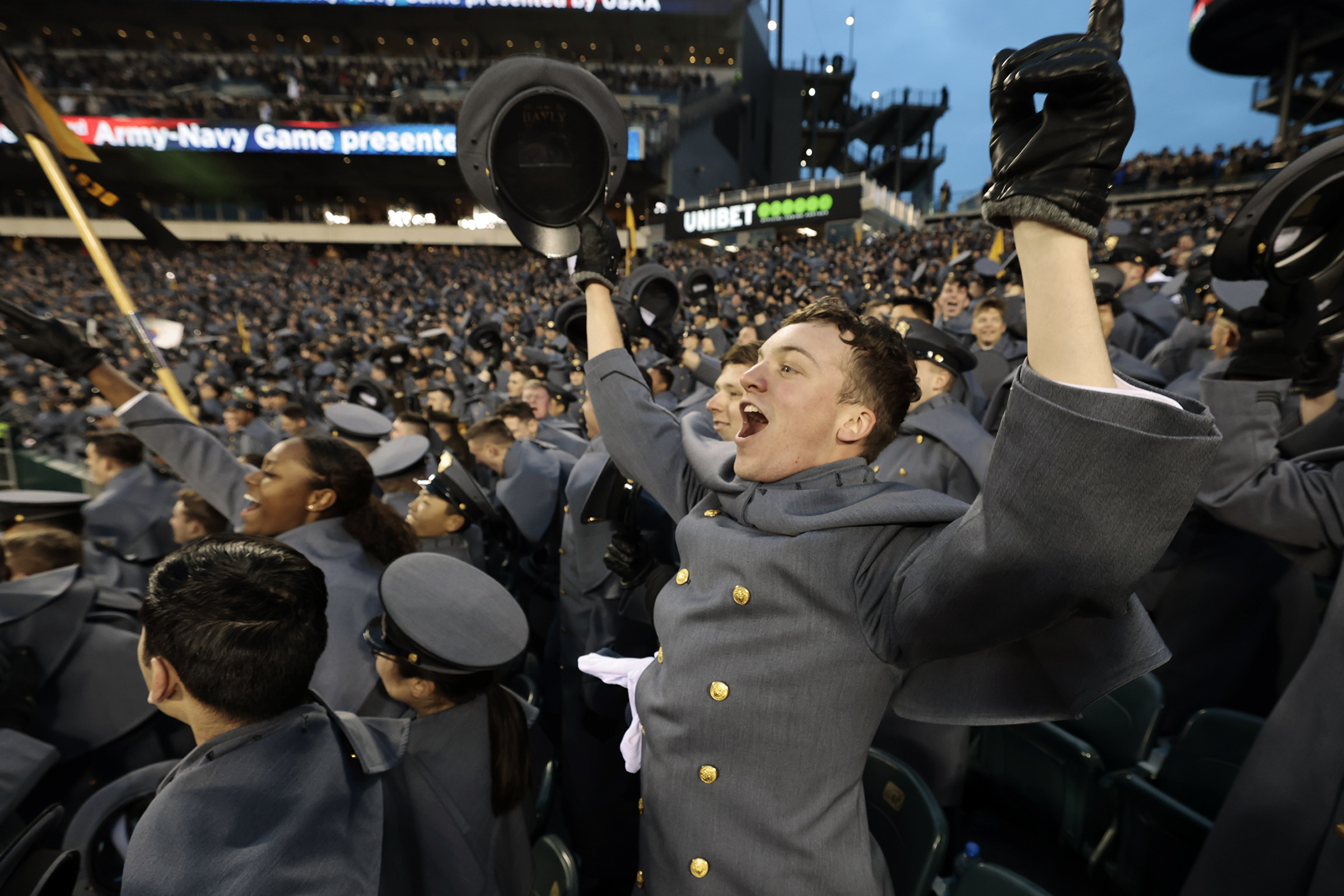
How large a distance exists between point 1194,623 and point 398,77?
38.3m

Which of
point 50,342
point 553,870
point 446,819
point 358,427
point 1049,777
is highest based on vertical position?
point 50,342

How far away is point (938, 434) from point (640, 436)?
5.60ft

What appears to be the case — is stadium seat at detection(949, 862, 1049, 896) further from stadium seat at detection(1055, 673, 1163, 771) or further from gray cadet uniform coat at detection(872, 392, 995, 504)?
gray cadet uniform coat at detection(872, 392, 995, 504)

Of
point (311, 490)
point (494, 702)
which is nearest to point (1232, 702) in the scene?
point (494, 702)

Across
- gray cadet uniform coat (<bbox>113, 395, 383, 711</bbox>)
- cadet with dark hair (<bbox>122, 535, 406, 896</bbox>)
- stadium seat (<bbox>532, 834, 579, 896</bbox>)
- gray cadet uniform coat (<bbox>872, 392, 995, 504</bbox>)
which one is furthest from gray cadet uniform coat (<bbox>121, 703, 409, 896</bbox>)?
gray cadet uniform coat (<bbox>872, 392, 995, 504</bbox>)

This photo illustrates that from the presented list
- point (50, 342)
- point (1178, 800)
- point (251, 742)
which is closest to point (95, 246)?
point (50, 342)

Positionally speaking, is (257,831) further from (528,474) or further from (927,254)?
(927,254)

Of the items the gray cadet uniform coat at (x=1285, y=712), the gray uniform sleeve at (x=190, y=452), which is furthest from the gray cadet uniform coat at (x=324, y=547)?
the gray cadet uniform coat at (x=1285, y=712)

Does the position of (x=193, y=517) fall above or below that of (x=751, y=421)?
below

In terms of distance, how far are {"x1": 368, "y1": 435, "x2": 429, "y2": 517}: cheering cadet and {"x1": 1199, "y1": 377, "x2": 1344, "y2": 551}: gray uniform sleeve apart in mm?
3243

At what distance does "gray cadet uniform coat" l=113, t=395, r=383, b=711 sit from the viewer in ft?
6.55

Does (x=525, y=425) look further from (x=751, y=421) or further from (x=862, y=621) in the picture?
(x=862, y=621)

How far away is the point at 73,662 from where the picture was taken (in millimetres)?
2053

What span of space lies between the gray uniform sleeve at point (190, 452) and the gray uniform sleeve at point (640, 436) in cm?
184
